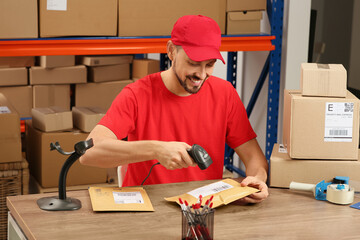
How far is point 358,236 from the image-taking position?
1.57 meters

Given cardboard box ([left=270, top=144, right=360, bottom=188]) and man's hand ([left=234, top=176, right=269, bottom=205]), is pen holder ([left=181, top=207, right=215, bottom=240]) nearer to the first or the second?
man's hand ([left=234, top=176, right=269, bottom=205])

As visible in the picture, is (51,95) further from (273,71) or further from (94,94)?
(273,71)

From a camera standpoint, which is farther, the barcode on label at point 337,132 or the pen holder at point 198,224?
the barcode on label at point 337,132

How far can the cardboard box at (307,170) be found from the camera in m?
1.98

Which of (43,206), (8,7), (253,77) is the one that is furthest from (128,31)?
(43,206)

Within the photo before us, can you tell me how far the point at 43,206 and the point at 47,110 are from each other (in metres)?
1.66

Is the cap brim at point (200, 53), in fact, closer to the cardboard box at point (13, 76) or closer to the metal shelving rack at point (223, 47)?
the metal shelving rack at point (223, 47)

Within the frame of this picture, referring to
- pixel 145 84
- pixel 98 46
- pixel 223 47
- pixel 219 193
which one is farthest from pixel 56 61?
pixel 219 193

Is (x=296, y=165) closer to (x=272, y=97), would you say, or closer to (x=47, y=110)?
(x=272, y=97)

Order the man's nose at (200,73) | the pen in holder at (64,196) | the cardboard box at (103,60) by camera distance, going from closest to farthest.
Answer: the pen in holder at (64,196) < the man's nose at (200,73) < the cardboard box at (103,60)

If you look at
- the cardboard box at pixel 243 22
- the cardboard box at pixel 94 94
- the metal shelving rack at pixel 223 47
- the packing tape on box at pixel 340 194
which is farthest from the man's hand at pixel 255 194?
the cardboard box at pixel 94 94

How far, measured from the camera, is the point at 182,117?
221 cm

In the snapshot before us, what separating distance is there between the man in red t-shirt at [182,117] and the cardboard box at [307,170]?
0.08 m

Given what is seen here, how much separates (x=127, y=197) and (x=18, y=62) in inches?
87.3
